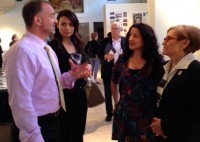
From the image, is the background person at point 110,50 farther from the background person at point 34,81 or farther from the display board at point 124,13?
the display board at point 124,13

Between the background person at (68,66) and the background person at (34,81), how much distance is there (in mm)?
917

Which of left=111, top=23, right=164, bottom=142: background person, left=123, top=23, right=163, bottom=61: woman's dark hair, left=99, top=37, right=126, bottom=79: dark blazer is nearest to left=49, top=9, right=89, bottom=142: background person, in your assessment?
left=111, top=23, right=164, bottom=142: background person

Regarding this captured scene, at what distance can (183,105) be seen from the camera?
6.21ft

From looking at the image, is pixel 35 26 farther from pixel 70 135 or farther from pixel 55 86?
pixel 70 135

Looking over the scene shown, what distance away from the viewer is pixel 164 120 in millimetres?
1976

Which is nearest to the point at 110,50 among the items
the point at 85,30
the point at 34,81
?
the point at 34,81

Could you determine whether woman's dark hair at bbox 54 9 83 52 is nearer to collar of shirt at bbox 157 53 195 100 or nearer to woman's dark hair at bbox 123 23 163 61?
woman's dark hair at bbox 123 23 163 61

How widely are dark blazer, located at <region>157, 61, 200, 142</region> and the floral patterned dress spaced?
0.25 m

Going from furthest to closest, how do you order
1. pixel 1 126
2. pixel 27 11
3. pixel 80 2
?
1. pixel 80 2
2. pixel 1 126
3. pixel 27 11

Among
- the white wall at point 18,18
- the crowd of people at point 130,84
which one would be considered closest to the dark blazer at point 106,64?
the crowd of people at point 130,84

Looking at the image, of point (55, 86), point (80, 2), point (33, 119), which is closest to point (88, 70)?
point (55, 86)

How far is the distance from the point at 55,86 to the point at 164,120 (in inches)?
31.2

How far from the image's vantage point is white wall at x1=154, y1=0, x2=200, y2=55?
447cm

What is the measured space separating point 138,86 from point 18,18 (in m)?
13.7
